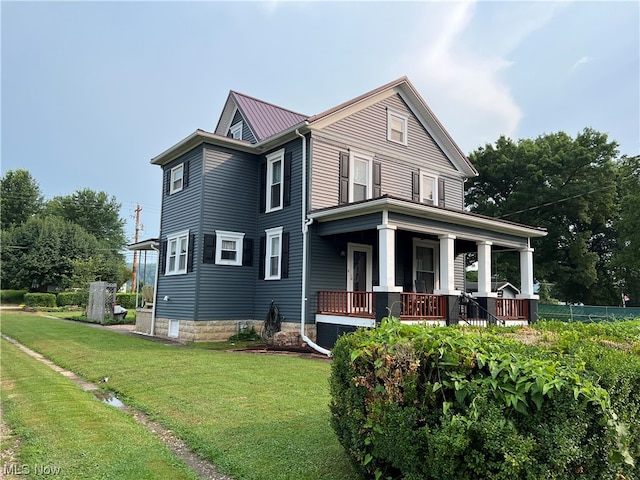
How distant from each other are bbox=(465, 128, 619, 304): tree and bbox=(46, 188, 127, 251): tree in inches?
1707

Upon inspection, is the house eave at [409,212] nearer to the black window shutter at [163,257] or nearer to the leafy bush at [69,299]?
the black window shutter at [163,257]

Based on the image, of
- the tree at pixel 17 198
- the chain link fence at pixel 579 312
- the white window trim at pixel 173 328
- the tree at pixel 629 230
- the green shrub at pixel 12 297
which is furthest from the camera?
the tree at pixel 17 198

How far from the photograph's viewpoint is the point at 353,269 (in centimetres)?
1413

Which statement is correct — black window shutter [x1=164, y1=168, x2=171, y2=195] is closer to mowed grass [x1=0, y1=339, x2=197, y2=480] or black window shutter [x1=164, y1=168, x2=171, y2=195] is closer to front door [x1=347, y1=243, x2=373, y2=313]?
front door [x1=347, y1=243, x2=373, y2=313]

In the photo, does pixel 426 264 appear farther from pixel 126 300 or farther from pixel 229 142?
pixel 126 300

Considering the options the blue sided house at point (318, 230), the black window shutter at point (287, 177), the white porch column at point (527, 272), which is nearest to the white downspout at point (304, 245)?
the blue sided house at point (318, 230)

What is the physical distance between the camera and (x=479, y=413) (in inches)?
101

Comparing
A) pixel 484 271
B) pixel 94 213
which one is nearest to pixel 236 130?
pixel 484 271

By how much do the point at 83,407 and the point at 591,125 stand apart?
3352 cm

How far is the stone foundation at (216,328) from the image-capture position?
13117 millimetres

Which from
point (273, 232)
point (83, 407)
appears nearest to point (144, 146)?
point (273, 232)

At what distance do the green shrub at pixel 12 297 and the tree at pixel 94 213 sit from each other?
15.5 metres

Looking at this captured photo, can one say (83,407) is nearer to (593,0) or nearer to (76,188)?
(593,0)

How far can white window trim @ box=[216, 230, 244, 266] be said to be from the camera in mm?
14219
